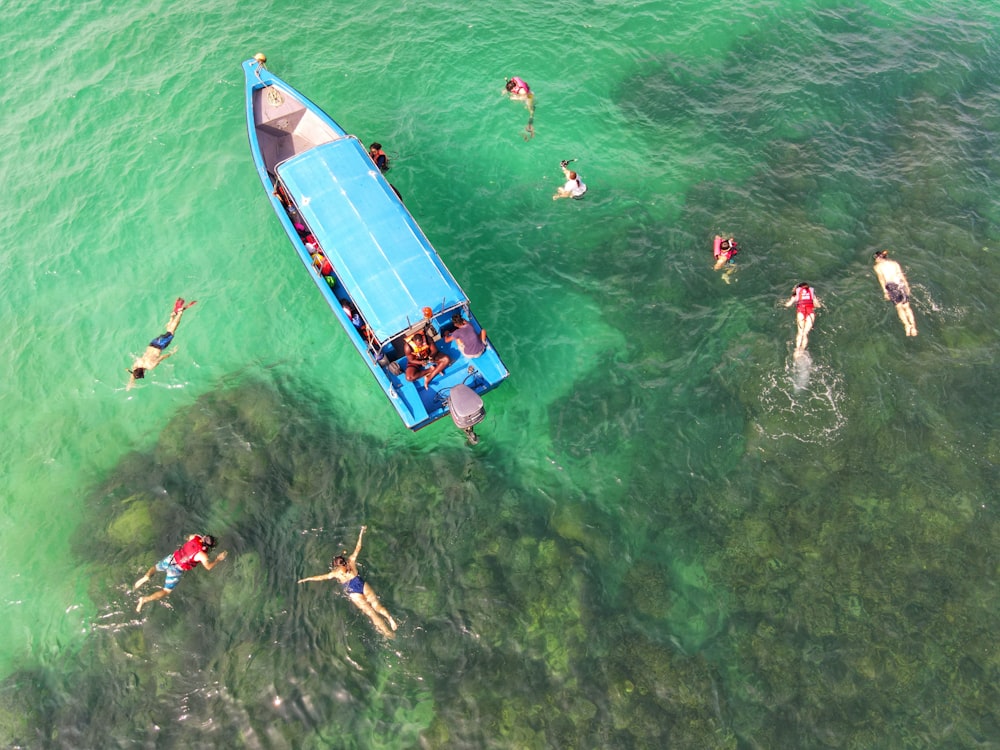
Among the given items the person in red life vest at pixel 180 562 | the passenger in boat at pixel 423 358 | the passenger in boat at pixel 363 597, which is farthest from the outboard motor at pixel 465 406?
the person in red life vest at pixel 180 562

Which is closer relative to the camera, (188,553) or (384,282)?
(188,553)

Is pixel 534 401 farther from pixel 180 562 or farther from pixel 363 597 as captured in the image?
pixel 180 562

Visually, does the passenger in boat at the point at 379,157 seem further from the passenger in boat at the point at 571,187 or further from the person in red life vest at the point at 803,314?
the person in red life vest at the point at 803,314

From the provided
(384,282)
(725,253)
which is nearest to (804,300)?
(725,253)

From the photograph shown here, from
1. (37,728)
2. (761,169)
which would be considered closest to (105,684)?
(37,728)

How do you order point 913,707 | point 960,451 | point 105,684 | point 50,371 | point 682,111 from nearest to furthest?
point 913,707 < point 105,684 < point 960,451 < point 50,371 < point 682,111

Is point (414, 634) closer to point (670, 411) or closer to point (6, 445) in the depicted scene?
point (670, 411)
